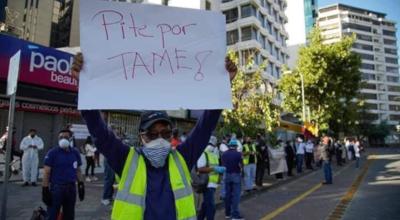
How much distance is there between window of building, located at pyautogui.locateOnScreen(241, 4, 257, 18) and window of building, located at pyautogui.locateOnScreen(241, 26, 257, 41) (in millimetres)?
1656

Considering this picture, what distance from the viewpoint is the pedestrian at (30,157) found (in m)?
11.5

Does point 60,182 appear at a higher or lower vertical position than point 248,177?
higher

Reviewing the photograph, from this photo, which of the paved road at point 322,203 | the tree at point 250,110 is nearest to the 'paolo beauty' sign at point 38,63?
the tree at point 250,110

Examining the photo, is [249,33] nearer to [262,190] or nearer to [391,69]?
[262,190]

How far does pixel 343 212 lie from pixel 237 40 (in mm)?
40811

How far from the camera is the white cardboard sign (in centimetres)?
257

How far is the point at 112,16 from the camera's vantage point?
2.72 meters

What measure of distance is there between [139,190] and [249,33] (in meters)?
47.0

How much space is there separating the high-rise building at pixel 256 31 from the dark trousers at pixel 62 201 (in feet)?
126

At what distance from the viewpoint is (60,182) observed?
586 cm

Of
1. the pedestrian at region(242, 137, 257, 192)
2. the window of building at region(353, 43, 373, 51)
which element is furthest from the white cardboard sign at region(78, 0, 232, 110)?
the window of building at region(353, 43, 373, 51)

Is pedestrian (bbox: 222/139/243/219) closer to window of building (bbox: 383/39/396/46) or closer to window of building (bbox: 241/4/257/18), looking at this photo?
window of building (bbox: 241/4/257/18)

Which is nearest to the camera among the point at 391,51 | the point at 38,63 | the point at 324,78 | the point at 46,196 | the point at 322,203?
the point at 46,196

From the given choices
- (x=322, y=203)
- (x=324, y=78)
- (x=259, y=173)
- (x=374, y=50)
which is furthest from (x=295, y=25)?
(x=322, y=203)
